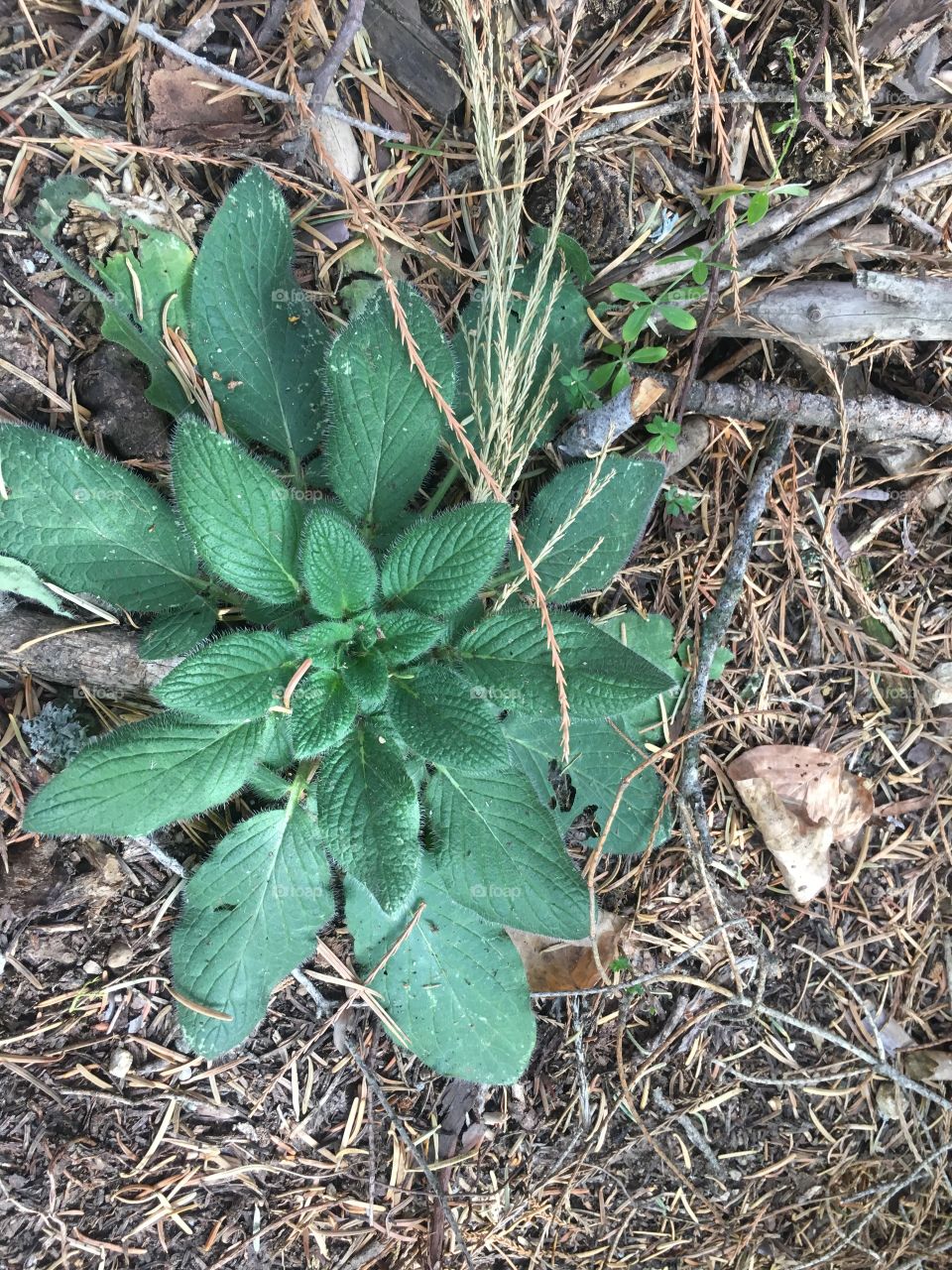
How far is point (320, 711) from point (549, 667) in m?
0.49

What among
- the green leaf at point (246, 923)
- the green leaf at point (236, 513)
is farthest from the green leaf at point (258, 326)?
the green leaf at point (246, 923)

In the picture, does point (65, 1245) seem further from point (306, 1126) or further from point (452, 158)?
point (452, 158)

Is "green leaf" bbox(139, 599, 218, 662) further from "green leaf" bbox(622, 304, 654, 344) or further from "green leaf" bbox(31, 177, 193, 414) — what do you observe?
"green leaf" bbox(622, 304, 654, 344)

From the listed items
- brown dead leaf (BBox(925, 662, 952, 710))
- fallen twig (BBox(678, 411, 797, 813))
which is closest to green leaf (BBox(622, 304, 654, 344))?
fallen twig (BBox(678, 411, 797, 813))

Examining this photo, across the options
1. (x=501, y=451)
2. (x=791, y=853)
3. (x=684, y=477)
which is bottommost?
(x=791, y=853)

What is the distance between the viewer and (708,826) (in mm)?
2354

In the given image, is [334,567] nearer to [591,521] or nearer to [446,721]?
[446,721]

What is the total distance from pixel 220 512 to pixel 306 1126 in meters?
1.57

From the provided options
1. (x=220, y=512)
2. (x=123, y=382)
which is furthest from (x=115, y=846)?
(x=123, y=382)

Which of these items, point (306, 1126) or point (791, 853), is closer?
point (306, 1126)

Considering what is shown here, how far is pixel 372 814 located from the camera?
1.65 m

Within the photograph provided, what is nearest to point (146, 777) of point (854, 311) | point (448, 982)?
point (448, 982)

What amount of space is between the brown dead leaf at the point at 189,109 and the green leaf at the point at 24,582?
3.34ft

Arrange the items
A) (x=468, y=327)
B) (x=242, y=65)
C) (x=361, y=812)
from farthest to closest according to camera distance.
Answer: (x=468, y=327) < (x=242, y=65) < (x=361, y=812)
